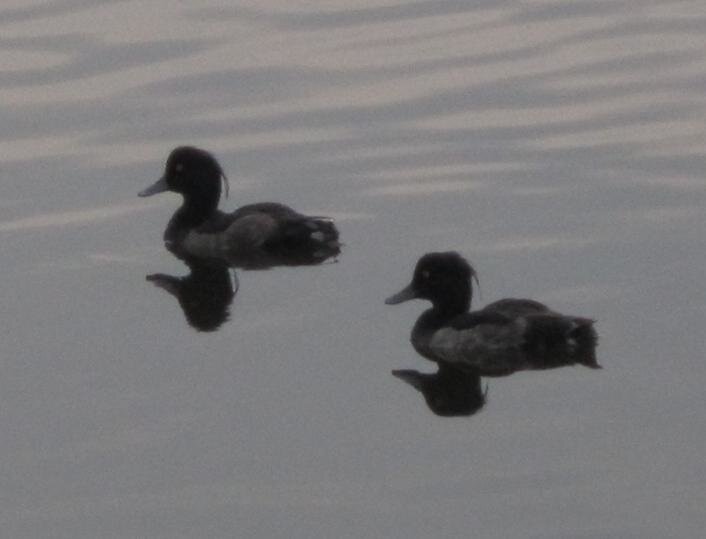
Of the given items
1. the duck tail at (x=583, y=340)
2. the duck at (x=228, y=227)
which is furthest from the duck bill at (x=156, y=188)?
the duck tail at (x=583, y=340)

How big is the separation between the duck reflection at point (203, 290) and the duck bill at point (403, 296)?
3.66ft

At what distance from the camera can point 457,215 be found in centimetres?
1758

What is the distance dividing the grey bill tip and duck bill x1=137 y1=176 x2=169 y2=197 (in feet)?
11.6

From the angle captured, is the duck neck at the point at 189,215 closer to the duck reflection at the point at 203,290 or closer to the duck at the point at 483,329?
the duck reflection at the point at 203,290

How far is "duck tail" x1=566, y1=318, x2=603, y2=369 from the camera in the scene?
48.2ft

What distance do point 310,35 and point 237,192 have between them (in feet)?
11.2

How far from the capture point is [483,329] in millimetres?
15156

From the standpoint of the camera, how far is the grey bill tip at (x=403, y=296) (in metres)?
15.7

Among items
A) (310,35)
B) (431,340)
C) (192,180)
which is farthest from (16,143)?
(431,340)

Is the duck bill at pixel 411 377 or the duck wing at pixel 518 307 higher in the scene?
the duck wing at pixel 518 307

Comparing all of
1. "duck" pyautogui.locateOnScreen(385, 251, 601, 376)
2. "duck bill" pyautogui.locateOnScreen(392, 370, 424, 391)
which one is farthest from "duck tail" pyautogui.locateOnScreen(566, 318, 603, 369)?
"duck bill" pyautogui.locateOnScreen(392, 370, 424, 391)

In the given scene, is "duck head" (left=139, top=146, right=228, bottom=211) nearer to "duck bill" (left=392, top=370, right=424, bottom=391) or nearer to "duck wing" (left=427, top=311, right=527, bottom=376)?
"duck wing" (left=427, top=311, right=527, bottom=376)

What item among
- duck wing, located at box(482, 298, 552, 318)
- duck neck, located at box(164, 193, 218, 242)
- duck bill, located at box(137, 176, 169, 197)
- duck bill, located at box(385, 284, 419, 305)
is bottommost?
duck wing, located at box(482, 298, 552, 318)

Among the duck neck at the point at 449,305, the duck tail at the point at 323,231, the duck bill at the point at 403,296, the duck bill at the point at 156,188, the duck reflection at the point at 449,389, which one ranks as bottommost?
the duck reflection at the point at 449,389
